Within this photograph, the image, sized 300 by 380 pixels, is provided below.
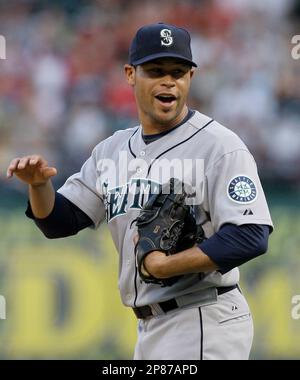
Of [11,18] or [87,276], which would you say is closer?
[87,276]

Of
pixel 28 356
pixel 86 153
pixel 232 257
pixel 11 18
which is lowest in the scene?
pixel 28 356

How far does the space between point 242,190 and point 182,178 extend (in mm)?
228

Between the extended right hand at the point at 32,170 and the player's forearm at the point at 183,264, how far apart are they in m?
0.52

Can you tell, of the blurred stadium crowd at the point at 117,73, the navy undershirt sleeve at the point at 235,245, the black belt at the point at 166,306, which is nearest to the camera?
the navy undershirt sleeve at the point at 235,245

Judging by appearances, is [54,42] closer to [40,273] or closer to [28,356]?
[40,273]

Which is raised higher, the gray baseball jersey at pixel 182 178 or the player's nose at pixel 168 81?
the player's nose at pixel 168 81

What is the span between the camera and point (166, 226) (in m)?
2.72

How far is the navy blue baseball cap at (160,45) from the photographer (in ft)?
9.36

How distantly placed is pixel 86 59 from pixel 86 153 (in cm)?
115

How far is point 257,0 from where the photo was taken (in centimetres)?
669

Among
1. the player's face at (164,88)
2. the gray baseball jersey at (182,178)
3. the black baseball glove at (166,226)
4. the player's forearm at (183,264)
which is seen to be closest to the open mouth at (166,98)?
the player's face at (164,88)

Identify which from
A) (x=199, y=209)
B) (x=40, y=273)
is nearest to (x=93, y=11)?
(x=40, y=273)

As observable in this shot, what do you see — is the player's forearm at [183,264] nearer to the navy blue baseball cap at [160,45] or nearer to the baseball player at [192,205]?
the baseball player at [192,205]

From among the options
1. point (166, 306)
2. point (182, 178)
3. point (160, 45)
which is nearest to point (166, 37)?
point (160, 45)
